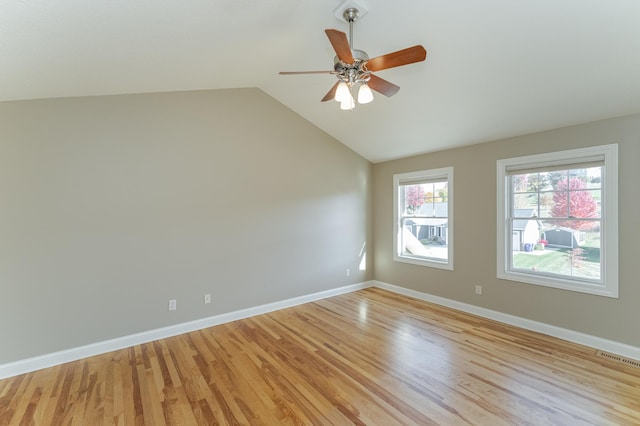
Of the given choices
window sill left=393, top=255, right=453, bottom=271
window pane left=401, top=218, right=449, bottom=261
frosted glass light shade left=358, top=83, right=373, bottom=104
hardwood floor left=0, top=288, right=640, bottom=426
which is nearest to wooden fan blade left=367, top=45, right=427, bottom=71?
frosted glass light shade left=358, top=83, right=373, bottom=104

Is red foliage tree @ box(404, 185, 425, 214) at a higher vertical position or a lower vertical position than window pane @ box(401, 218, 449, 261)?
higher

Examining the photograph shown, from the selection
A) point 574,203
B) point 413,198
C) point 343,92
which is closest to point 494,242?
point 574,203

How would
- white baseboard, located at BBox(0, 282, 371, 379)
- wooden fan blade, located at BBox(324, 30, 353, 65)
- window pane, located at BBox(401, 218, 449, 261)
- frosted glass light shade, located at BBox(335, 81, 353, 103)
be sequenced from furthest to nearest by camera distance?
window pane, located at BBox(401, 218, 449, 261), white baseboard, located at BBox(0, 282, 371, 379), frosted glass light shade, located at BBox(335, 81, 353, 103), wooden fan blade, located at BBox(324, 30, 353, 65)

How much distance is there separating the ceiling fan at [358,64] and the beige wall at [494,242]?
2.30m

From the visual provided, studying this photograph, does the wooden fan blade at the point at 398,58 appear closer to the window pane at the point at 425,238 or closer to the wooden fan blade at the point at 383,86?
the wooden fan blade at the point at 383,86

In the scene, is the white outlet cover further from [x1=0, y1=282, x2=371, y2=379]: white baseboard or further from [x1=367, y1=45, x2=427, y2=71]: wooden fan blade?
[x1=0, y1=282, x2=371, y2=379]: white baseboard

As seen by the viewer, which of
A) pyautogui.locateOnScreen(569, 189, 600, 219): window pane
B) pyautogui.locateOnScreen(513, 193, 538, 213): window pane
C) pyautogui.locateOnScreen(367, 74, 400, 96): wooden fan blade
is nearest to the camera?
pyautogui.locateOnScreen(367, 74, 400, 96): wooden fan blade

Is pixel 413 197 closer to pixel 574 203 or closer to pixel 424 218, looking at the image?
pixel 424 218

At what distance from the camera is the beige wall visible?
2.79m

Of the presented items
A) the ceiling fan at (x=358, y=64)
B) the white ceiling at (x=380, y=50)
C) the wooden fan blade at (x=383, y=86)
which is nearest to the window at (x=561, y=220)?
the white ceiling at (x=380, y=50)

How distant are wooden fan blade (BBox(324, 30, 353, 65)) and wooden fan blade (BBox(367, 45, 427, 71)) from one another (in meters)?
0.17

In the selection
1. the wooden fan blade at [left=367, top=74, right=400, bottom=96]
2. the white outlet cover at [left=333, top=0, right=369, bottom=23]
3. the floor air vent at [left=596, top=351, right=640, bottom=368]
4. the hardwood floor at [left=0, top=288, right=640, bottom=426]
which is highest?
the white outlet cover at [left=333, top=0, right=369, bottom=23]

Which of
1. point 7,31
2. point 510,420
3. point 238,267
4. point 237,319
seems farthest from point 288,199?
point 510,420

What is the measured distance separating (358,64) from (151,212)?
2773 millimetres
